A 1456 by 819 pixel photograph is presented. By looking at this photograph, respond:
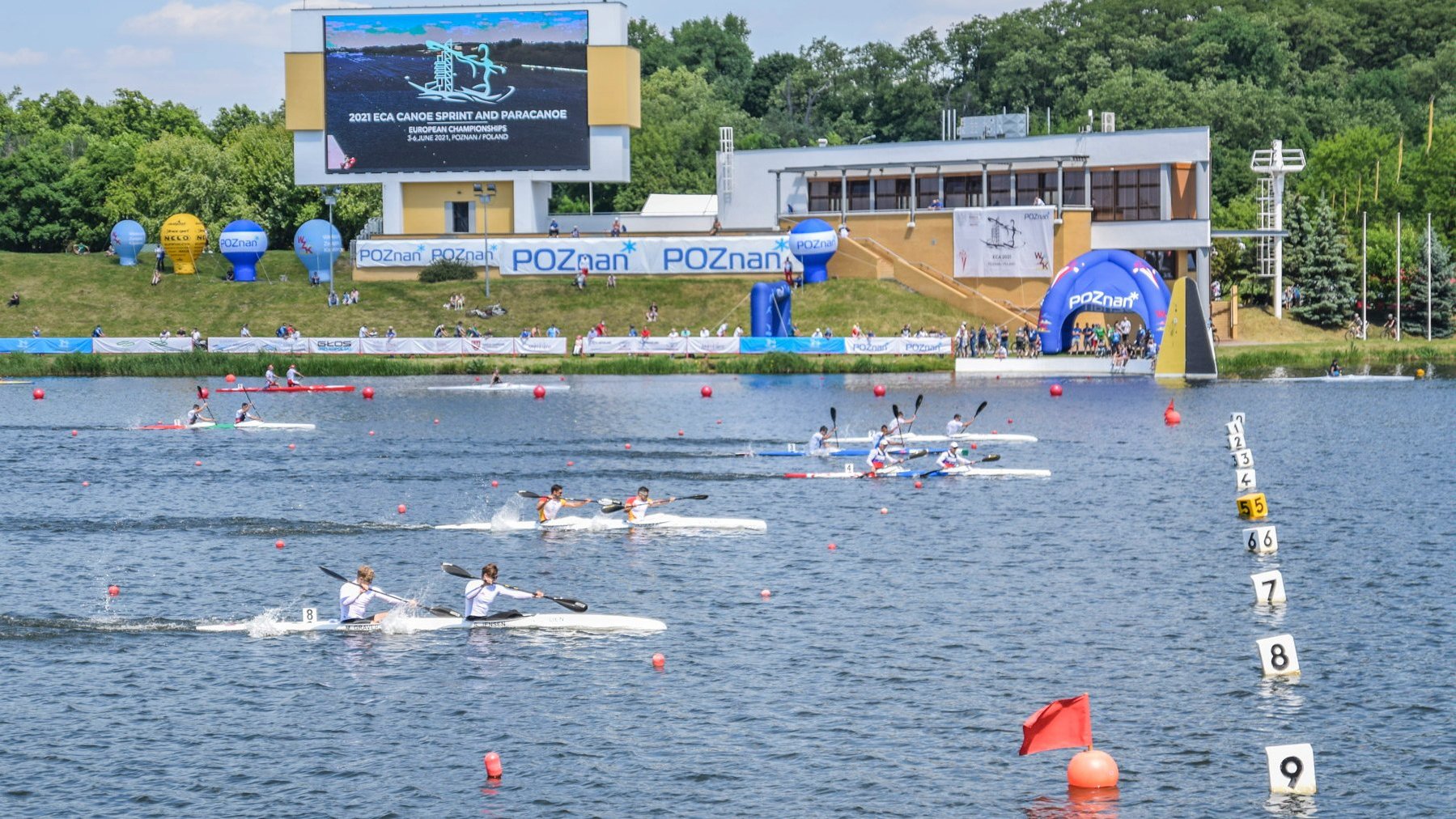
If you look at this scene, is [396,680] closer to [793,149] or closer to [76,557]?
[76,557]

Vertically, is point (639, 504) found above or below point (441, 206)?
below

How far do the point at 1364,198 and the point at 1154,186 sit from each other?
21.9m

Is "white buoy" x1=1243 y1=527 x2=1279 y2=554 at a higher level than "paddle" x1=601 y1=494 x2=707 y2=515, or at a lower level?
lower

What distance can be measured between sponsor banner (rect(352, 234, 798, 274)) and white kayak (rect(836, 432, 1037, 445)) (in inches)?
1669

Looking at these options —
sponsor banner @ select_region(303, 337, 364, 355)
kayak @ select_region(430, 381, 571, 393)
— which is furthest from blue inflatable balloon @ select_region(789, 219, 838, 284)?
sponsor banner @ select_region(303, 337, 364, 355)

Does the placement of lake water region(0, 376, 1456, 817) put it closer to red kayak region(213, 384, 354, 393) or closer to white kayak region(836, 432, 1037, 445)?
white kayak region(836, 432, 1037, 445)

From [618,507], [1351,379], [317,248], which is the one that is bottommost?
[618,507]

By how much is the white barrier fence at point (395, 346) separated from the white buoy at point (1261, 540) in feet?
187

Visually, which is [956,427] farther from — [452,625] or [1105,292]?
[1105,292]

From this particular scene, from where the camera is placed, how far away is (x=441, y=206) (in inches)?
4375

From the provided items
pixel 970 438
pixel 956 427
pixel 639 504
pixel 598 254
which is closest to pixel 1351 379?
pixel 970 438

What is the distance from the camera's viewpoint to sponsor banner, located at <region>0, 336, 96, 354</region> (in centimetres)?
9419

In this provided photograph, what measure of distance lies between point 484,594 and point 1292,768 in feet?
49.4

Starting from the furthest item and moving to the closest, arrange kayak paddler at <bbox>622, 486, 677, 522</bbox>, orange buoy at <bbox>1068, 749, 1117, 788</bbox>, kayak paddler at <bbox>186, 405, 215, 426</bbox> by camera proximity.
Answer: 1. kayak paddler at <bbox>186, 405, 215, 426</bbox>
2. kayak paddler at <bbox>622, 486, 677, 522</bbox>
3. orange buoy at <bbox>1068, 749, 1117, 788</bbox>
